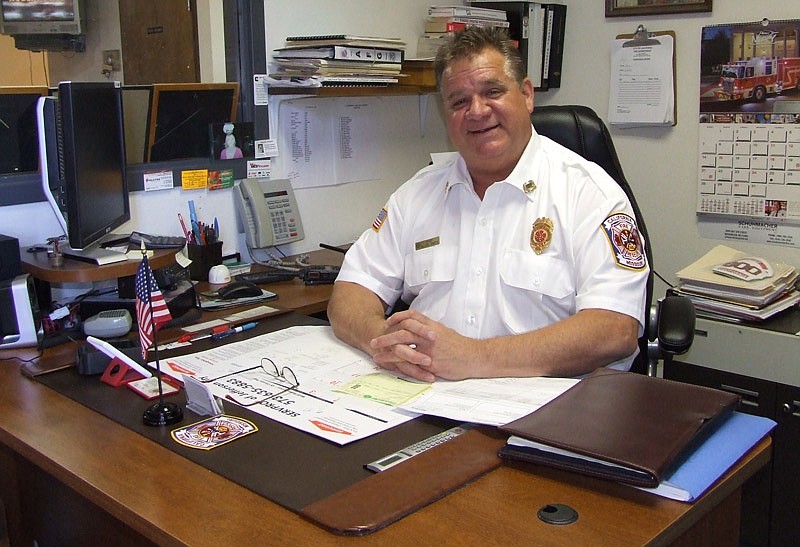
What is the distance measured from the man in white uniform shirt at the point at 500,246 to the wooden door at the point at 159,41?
1.05m

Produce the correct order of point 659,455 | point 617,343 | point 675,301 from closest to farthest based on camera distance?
point 659,455, point 617,343, point 675,301

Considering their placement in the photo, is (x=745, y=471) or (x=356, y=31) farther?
(x=356, y=31)

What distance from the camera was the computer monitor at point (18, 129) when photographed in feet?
6.88

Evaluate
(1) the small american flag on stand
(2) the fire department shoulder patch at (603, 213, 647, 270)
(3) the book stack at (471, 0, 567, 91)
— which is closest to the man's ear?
(2) the fire department shoulder patch at (603, 213, 647, 270)

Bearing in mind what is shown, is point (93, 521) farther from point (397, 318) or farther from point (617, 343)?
point (617, 343)

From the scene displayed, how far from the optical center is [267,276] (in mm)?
2434

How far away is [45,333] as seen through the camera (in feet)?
6.19

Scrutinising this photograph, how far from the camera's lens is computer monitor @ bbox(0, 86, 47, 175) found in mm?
2096

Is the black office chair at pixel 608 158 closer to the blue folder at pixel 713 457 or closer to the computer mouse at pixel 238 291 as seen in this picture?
the blue folder at pixel 713 457

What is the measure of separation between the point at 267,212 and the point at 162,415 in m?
1.37

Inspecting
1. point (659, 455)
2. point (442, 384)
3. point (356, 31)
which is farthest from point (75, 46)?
point (659, 455)

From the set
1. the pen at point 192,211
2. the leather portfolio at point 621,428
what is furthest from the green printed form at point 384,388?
the pen at point 192,211

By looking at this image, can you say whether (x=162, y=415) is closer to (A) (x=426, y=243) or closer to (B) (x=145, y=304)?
(B) (x=145, y=304)

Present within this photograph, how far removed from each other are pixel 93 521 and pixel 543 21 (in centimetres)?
236
